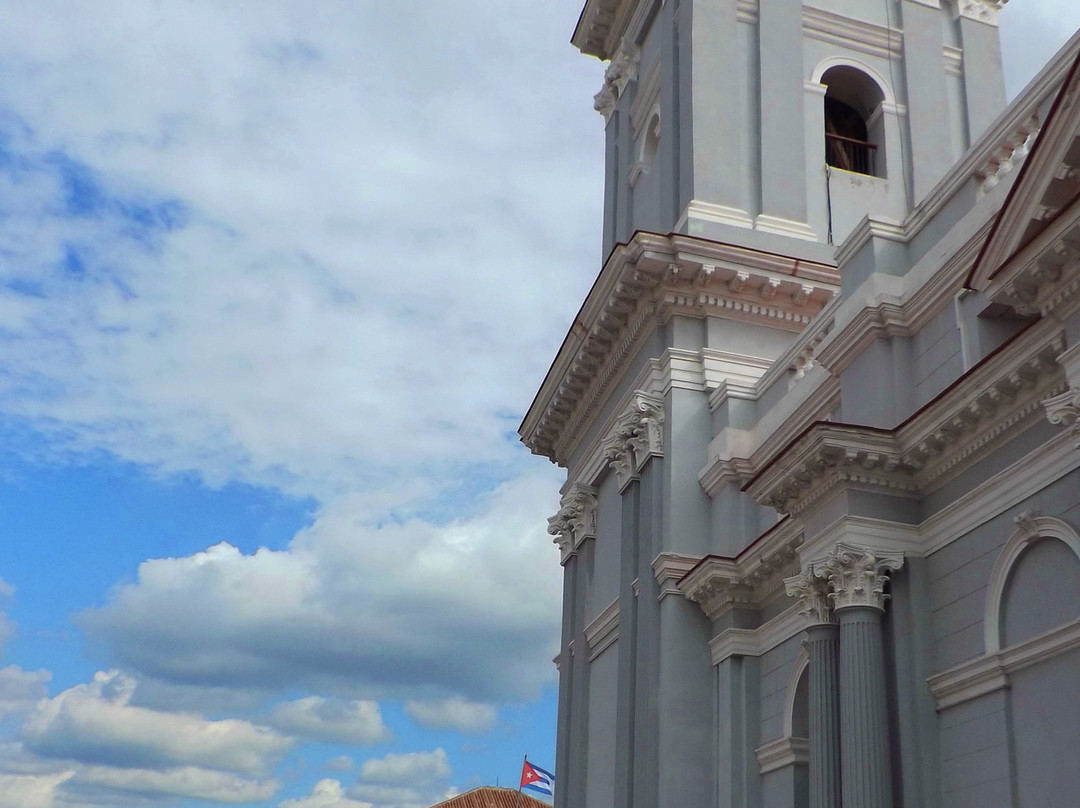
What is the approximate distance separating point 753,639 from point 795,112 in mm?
10591

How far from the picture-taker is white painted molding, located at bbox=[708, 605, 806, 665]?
1698 cm

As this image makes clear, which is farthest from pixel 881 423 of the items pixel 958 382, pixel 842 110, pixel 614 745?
pixel 842 110

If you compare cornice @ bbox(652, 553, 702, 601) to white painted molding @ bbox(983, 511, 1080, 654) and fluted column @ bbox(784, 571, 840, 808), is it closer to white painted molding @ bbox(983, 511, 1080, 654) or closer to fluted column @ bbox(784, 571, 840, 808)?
fluted column @ bbox(784, 571, 840, 808)

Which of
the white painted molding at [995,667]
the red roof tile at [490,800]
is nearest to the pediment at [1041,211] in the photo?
the white painted molding at [995,667]

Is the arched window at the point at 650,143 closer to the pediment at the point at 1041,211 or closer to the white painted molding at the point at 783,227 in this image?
the white painted molding at the point at 783,227

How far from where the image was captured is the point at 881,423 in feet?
48.5

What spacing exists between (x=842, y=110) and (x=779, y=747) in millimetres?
14521

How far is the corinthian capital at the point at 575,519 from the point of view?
24156 millimetres

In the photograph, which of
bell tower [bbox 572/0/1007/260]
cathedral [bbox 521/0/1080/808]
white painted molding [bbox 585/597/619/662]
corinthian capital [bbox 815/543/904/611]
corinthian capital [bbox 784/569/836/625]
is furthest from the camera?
bell tower [bbox 572/0/1007/260]

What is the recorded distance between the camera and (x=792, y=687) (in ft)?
54.8

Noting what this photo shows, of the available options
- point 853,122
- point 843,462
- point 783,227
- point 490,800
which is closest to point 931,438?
point 843,462

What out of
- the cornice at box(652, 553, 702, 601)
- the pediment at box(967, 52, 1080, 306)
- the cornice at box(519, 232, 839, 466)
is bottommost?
the cornice at box(652, 553, 702, 601)

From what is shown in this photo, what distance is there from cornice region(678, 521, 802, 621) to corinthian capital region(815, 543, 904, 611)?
2151 millimetres

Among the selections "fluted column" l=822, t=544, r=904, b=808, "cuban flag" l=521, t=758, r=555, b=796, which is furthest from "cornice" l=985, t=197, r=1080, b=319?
"cuban flag" l=521, t=758, r=555, b=796
